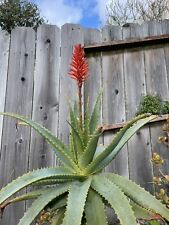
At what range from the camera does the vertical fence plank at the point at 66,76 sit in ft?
6.93

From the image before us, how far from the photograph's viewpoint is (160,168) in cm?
215

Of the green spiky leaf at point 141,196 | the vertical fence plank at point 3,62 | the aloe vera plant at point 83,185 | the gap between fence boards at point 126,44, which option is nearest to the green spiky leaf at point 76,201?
the aloe vera plant at point 83,185

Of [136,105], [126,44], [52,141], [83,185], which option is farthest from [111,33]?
[83,185]

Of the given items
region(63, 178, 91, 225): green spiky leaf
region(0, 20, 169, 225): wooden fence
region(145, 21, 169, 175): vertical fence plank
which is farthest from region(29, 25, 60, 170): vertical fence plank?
region(63, 178, 91, 225): green spiky leaf

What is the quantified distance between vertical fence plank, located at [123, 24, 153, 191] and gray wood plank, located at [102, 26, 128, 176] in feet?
0.10

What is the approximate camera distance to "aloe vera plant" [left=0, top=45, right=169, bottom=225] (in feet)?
3.63

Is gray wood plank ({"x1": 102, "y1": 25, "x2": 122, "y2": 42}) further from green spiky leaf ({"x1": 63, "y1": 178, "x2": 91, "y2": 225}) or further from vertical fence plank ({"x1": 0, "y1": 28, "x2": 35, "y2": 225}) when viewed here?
green spiky leaf ({"x1": 63, "y1": 178, "x2": 91, "y2": 225})

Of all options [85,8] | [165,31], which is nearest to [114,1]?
[85,8]

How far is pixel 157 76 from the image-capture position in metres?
2.30

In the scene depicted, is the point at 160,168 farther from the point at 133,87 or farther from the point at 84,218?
the point at 84,218

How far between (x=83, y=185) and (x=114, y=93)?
3.68 ft

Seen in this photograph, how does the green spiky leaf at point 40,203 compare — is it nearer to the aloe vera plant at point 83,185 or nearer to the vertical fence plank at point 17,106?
the aloe vera plant at point 83,185

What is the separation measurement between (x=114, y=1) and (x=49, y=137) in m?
5.30

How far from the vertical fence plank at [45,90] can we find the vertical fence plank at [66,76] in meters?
0.03
